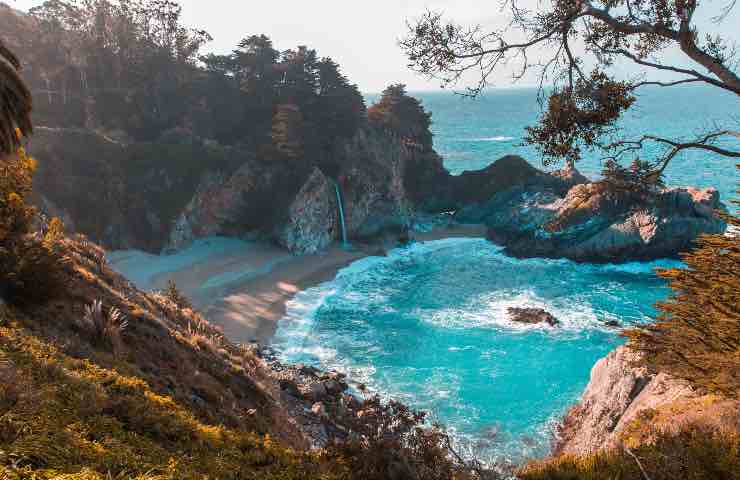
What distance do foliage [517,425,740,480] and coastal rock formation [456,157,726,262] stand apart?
101 feet

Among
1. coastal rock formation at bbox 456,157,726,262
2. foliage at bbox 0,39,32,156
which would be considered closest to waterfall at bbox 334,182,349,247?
coastal rock formation at bbox 456,157,726,262

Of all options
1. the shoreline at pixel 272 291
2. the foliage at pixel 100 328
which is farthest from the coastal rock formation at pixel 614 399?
the shoreline at pixel 272 291

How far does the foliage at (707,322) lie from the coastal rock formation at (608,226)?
1049 inches

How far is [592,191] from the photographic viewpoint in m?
7.80

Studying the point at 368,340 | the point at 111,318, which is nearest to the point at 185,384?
the point at 111,318

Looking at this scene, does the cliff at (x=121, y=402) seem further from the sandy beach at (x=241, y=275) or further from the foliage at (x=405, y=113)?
the foliage at (x=405, y=113)

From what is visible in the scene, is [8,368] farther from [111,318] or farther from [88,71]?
[88,71]

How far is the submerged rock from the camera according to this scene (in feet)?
92.3

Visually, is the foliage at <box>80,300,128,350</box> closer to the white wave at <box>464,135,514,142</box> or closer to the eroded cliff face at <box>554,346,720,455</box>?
the eroded cliff face at <box>554,346,720,455</box>

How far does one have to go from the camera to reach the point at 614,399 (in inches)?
528

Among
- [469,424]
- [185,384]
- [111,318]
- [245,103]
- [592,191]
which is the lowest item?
[469,424]

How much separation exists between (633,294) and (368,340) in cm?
2154

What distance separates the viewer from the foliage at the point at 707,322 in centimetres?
779

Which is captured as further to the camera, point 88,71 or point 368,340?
point 88,71
